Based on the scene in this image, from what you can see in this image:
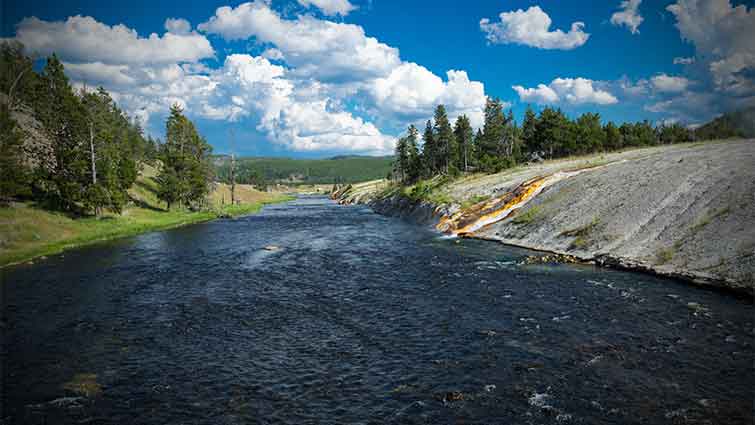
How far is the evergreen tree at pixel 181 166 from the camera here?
7946 centimetres

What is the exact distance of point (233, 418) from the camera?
12.6 metres

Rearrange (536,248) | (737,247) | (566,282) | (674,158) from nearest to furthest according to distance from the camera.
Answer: (737,247), (566,282), (536,248), (674,158)

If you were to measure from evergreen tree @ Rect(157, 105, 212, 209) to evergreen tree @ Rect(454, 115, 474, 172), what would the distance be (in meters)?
68.9

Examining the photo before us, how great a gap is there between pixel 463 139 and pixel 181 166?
246ft

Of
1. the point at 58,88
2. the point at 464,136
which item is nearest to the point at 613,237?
the point at 58,88

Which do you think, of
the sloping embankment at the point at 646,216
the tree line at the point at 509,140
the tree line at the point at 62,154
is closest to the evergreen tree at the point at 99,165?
the tree line at the point at 62,154

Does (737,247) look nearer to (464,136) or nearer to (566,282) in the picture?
(566,282)

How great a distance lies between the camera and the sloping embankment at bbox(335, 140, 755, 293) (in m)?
26.2

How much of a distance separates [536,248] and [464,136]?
81782 mm

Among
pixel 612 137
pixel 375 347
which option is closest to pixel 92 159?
pixel 375 347

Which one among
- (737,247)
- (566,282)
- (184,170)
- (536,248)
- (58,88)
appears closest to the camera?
(737,247)

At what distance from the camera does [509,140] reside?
139500mm

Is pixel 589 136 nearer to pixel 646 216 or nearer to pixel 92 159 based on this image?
pixel 646 216

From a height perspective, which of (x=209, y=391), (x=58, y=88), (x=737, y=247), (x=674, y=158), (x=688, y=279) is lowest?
(x=209, y=391)
